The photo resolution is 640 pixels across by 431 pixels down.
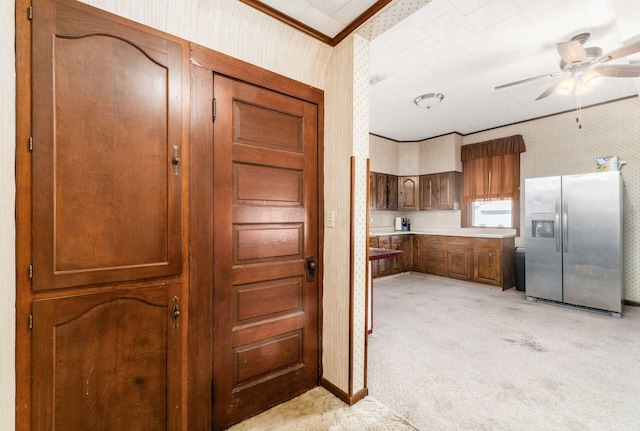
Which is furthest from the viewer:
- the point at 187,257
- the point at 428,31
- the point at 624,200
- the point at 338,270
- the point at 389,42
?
the point at 624,200

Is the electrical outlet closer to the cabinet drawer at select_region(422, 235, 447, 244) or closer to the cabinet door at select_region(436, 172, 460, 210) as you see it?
the cabinet drawer at select_region(422, 235, 447, 244)

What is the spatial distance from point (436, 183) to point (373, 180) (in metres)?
1.50

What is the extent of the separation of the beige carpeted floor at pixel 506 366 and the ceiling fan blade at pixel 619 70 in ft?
8.78

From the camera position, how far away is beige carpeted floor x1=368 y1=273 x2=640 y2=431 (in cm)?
190

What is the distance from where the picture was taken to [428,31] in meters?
2.77

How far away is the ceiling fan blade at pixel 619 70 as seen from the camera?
257 centimetres

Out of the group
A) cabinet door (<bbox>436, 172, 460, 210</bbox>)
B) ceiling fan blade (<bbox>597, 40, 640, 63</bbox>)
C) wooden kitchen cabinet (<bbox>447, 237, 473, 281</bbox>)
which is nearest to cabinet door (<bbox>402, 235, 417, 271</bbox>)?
wooden kitchen cabinet (<bbox>447, 237, 473, 281</bbox>)

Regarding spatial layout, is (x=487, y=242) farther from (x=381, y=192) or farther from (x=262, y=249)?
(x=262, y=249)

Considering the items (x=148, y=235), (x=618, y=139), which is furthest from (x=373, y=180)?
(x=148, y=235)

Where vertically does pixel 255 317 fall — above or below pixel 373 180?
below

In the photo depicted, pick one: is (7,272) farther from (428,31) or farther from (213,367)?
(428,31)

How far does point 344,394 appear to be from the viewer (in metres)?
2.03

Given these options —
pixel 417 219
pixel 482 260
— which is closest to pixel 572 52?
pixel 482 260

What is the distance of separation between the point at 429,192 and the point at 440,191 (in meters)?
0.25
